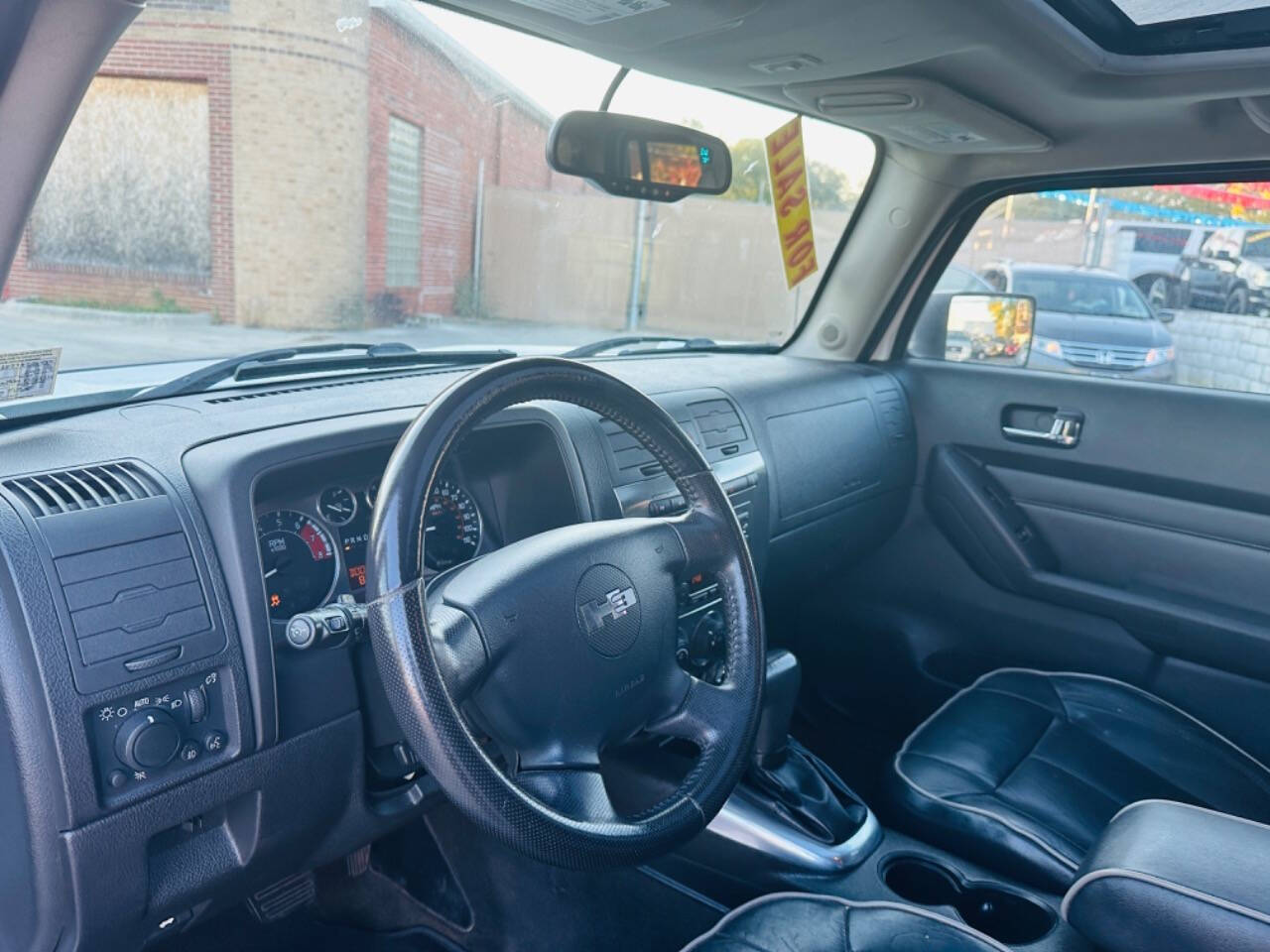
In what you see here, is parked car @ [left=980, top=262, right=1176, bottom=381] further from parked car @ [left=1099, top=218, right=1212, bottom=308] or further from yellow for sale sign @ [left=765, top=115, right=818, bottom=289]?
yellow for sale sign @ [left=765, top=115, right=818, bottom=289]

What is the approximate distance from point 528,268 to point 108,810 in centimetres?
192

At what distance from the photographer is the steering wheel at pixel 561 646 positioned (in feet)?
4.15

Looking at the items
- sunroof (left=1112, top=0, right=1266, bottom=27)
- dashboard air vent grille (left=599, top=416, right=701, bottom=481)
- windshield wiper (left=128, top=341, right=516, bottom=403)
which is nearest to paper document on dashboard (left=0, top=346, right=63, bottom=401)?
windshield wiper (left=128, top=341, right=516, bottom=403)

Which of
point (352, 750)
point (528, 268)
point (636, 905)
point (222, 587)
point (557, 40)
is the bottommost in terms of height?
point (636, 905)

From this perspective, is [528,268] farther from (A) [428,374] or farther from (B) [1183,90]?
(B) [1183,90]

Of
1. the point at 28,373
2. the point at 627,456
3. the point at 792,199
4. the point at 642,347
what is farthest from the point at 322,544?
the point at 792,199

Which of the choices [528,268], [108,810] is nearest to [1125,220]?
[528,268]

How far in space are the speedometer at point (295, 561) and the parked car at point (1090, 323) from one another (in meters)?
2.49

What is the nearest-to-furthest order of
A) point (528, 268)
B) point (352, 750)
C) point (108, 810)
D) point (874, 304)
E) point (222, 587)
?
point (108, 810) < point (222, 587) < point (352, 750) < point (528, 268) < point (874, 304)

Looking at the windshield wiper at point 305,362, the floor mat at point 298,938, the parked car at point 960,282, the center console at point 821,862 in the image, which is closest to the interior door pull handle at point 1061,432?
the parked car at point 960,282

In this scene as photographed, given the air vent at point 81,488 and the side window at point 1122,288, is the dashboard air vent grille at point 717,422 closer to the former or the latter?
the side window at point 1122,288

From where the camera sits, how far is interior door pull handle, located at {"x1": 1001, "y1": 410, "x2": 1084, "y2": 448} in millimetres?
3221

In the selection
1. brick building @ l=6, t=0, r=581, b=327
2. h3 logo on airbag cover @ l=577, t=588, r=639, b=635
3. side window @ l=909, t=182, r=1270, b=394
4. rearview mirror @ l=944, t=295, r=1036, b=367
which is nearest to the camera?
h3 logo on airbag cover @ l=577, t=588, r=639, b=635

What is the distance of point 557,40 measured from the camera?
2.28m
